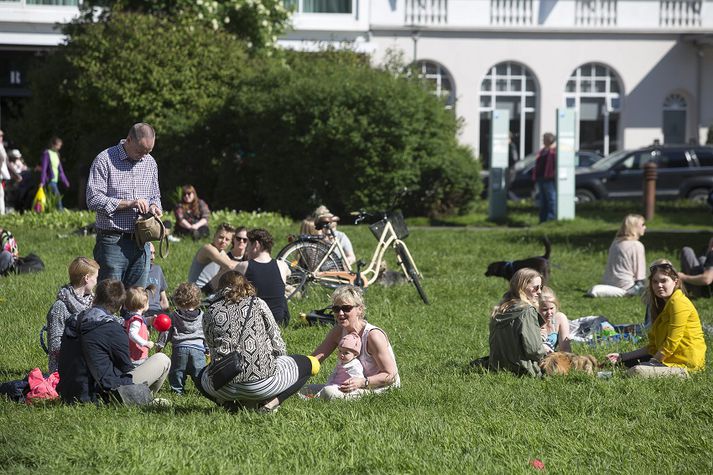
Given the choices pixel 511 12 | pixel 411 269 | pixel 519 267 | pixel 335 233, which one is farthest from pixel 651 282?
pixel 511 12

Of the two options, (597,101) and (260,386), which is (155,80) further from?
(597,101)

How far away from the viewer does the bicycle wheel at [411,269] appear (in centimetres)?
1312

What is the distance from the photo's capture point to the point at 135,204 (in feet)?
30.7

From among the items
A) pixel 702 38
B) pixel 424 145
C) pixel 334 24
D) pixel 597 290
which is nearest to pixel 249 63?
pixel 424 145

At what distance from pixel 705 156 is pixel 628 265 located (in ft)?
49.8

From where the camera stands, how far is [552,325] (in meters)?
9.98

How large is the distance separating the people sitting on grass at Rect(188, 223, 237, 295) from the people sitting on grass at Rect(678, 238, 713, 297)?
206 inches

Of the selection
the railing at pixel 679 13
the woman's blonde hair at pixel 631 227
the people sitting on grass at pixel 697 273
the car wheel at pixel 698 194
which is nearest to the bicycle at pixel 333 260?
the woman's blonde hair at pixel 631 227

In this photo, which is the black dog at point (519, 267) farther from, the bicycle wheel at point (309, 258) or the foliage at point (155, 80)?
the foliage at point (155, 80)

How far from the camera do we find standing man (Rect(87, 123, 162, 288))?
30.8ft

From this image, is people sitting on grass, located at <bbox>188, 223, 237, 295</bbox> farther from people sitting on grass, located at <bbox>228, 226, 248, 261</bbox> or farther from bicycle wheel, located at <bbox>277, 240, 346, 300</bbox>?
bicycle wheel, located at <bbox>277, 240, 346, 300</bbox>

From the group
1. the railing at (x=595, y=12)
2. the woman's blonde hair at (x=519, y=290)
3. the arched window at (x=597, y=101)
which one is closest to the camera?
the woman's blonde hair at (x=519, y=290)

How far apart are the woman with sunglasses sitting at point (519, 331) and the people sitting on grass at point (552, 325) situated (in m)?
0.69

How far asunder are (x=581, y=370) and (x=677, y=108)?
32.8 m
